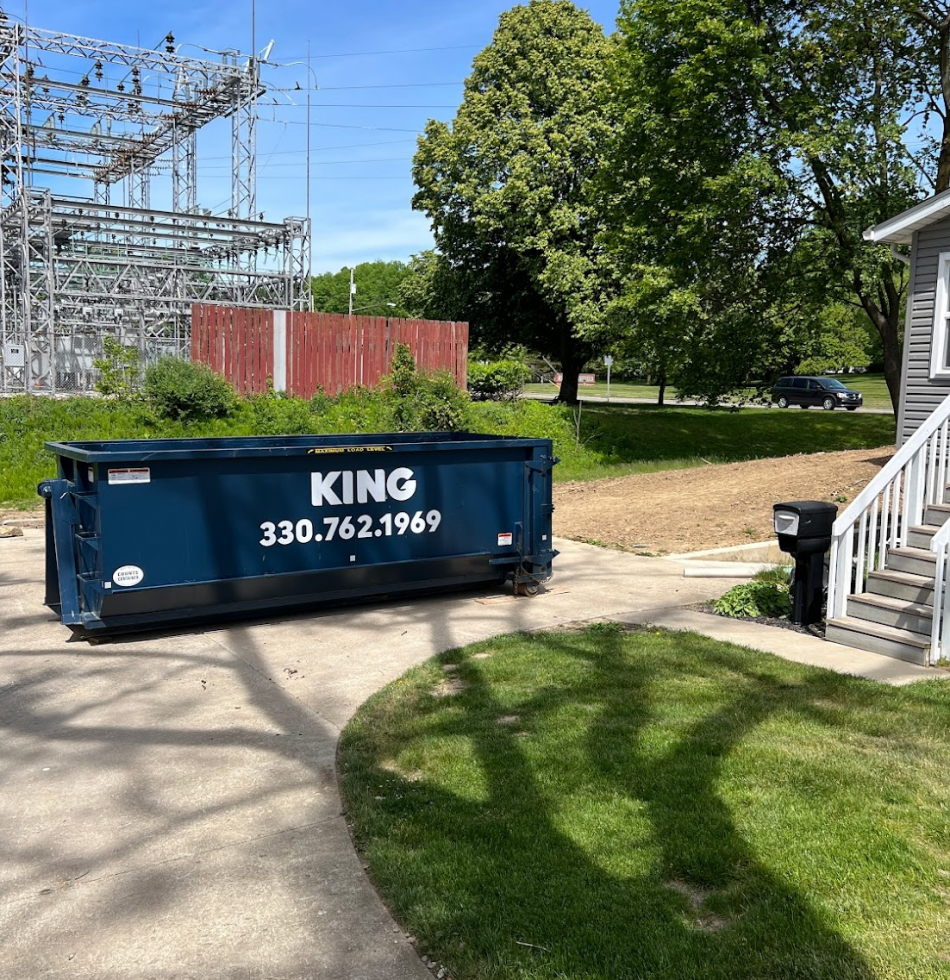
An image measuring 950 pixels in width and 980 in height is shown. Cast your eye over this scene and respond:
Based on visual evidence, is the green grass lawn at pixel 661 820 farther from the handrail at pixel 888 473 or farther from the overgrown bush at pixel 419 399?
the overgrown bush at pixel 419 399

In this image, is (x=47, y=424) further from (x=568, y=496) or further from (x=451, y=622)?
(x=451, y=622)

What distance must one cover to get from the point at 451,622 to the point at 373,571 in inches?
33.1

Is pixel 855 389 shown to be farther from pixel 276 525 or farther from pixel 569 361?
pixel 276 525

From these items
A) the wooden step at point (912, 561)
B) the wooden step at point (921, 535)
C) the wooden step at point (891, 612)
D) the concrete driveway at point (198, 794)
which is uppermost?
the wooden step at point (921, 535)

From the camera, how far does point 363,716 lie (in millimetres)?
5738

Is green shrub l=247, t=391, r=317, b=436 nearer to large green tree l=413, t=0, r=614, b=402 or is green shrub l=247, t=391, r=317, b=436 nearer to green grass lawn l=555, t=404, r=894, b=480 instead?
green grass lawn l=555, t=404, r=894, b=480

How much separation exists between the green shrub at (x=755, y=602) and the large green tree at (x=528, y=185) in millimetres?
19613

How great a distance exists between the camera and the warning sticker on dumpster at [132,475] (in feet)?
23.0

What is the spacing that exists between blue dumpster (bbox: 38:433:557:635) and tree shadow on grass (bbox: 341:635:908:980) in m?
2.55

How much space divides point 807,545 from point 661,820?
4.35m

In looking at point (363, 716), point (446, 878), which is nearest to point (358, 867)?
point (446, 878)

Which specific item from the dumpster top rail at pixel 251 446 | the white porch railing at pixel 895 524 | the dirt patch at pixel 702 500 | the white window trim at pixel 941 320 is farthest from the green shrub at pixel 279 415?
the white porch railing at pixel 895 524

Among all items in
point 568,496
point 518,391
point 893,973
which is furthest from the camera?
point 518,391

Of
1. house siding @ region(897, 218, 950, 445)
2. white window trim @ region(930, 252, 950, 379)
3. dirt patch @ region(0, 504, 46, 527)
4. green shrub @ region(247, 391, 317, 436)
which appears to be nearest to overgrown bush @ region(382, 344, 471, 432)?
green shrub @ region(247, 391, 317, 436)
